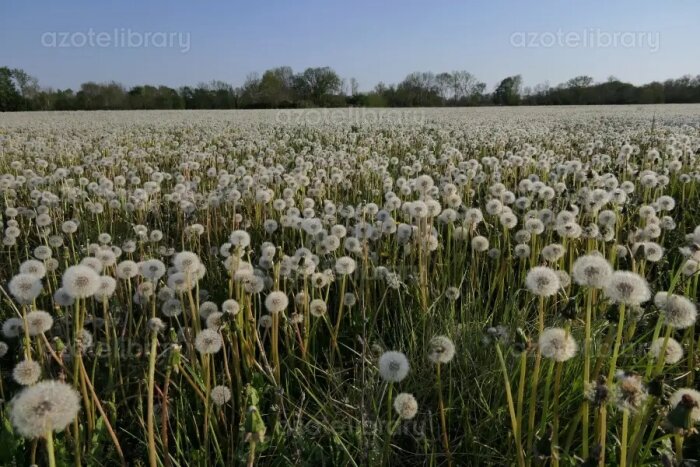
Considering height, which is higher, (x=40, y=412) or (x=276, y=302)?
(x=40, y=412)

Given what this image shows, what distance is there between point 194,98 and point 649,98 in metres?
57.4

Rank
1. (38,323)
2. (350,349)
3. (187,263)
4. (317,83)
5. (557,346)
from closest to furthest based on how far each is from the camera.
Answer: (557,346) → (38,323) → (187,263) → (350,349) → (317,83)

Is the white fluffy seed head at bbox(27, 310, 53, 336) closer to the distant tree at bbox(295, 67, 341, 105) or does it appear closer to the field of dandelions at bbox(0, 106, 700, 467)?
the field of dandelions at bbox(0, 106, 700, 467)

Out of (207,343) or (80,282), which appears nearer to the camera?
(80,282)

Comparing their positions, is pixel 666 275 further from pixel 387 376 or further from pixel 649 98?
pixel 649 98

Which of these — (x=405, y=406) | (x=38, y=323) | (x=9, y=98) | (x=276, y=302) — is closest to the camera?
(x=405, y=406)

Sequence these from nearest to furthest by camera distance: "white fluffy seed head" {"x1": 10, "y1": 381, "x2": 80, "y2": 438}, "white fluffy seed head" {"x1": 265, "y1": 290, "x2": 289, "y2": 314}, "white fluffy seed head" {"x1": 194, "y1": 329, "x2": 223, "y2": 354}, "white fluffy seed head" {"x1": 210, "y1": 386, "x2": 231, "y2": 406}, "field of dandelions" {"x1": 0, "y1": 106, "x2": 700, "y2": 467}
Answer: "white fluffy seed head" {"x1": 10, "y1": 381, "x2": 80, "y2": 438} < "field of dandelions" {"x1": 0, "y1": 106, "x2": 700, "y2": 467} < "white fluffy seed head" {"x1": 194, "y1": 329, "x2": 223, "y2": 354} < "white fluffy seed head" {"x1": 210, "y1": 386, "x2": 231, "y2": 406} < "white fluffy seed head" {"x1": 265, "y1": 290, "x2": 289, "y2": 314}

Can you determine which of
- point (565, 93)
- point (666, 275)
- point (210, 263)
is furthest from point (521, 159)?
point (565, 93)

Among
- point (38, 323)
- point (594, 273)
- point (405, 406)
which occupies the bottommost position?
point (405, 406)

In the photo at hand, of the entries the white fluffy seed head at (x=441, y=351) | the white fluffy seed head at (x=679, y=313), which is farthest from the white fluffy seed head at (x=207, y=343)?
the white fluffy seed head at (x=679, y=313)

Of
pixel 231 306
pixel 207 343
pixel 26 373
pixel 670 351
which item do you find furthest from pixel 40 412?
pixel 670 351

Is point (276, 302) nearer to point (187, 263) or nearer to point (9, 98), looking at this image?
point (187, 263)

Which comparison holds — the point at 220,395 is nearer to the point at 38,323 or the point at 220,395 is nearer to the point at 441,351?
the point at 38,323

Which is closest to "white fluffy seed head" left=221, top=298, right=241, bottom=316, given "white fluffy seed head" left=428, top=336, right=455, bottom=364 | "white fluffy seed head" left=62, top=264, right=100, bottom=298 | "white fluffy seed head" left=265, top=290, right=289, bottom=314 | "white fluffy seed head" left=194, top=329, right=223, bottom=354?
"white fluffy seed head" left=265, top=290, right=289, bottom=314
